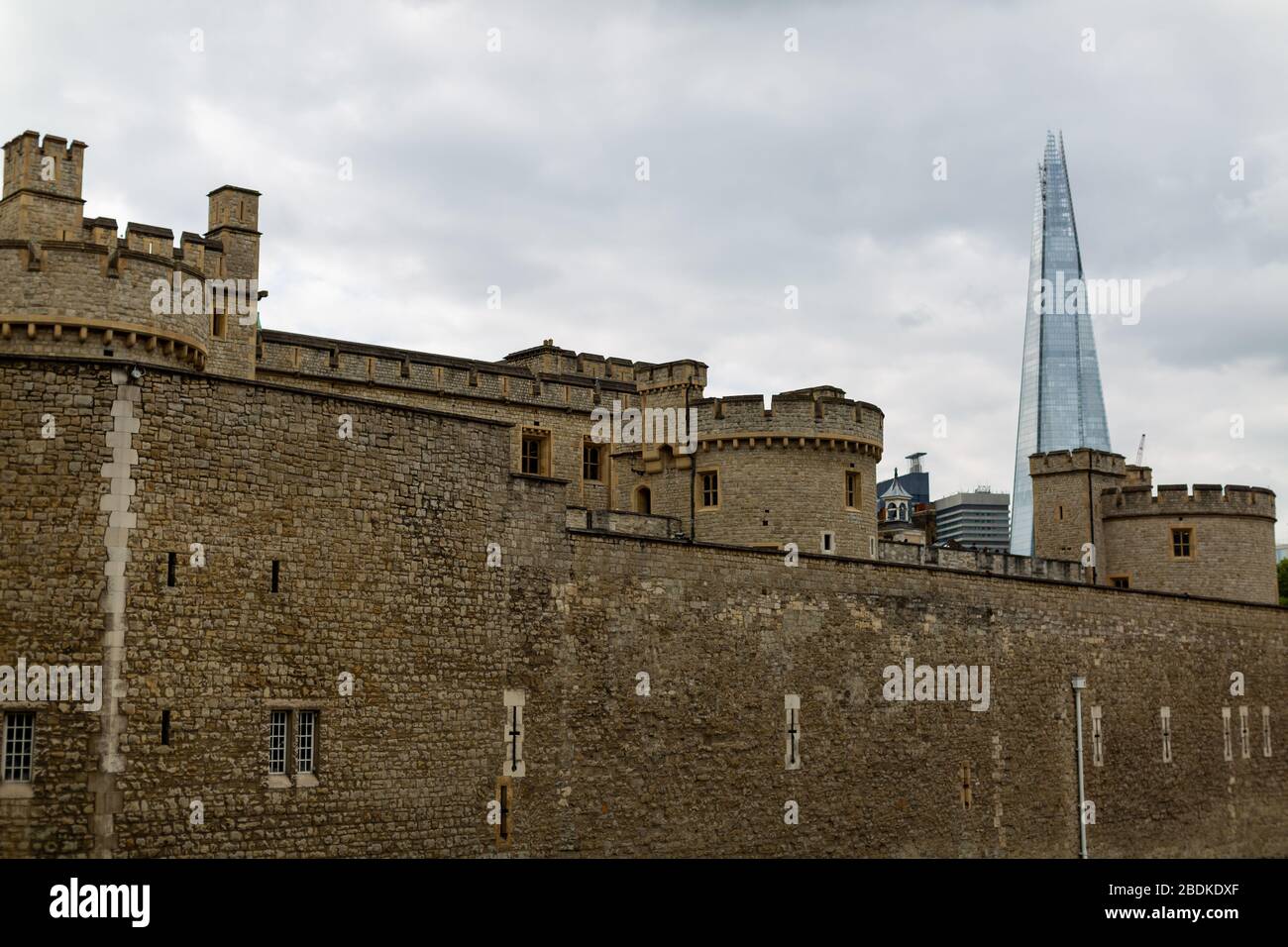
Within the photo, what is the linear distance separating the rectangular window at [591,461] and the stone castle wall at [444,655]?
7.15 m

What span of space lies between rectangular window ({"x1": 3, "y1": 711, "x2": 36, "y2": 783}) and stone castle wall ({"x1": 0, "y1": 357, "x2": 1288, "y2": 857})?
22cm

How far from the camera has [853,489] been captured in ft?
130

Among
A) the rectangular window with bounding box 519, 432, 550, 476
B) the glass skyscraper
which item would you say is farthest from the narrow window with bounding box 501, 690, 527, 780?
the glass skyscraper

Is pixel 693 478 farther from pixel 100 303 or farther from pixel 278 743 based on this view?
pixel 278 743

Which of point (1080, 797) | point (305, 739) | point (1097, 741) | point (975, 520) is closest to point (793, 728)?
point (1080, 797)

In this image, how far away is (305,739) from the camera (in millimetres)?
23750

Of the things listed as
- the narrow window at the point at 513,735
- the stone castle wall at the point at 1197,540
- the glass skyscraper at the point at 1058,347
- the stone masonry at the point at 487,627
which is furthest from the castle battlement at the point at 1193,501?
the glass skyscraper at the point at 1058,347

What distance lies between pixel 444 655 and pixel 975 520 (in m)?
176

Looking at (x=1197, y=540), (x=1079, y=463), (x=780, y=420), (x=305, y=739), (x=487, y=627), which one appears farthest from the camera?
(x=1079, y=463)

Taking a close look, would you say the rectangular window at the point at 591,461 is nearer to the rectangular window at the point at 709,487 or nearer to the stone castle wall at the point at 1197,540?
the rectangular window at the point at 709,487

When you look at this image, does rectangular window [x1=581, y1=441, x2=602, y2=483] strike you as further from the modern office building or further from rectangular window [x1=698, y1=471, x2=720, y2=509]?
the modern office building

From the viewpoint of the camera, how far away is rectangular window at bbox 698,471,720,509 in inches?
1529

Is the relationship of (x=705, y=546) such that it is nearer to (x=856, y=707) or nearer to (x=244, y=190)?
(x=856, y=707)
